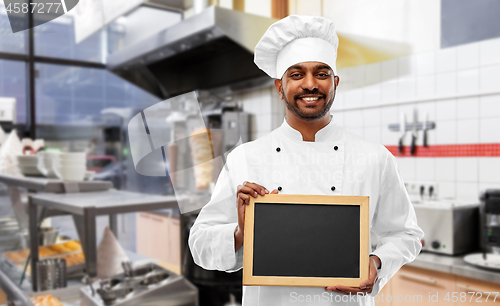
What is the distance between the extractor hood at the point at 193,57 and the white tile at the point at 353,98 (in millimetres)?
439

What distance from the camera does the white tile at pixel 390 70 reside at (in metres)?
1.83

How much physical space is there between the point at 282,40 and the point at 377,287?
1.63ft

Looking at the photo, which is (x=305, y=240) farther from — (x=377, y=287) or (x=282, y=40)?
(x=282, y=40)

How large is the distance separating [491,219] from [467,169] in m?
0.28

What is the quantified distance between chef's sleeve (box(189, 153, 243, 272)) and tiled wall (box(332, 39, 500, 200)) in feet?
3.34

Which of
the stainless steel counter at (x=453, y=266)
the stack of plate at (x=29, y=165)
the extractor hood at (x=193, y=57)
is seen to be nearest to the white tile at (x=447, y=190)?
the stainless steel counter at (x=453, y=266)

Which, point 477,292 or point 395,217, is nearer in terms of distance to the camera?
point 395,217

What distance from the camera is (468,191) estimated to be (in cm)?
183

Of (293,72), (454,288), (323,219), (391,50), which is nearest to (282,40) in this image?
(293,72)

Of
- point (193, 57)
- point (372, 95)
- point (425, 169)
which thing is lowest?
point (425, 169)

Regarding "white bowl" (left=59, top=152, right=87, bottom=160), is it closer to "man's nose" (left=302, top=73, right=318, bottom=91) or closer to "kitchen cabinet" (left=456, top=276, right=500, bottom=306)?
"man's nose" (left=302, top=73, right=318, bottom=91)

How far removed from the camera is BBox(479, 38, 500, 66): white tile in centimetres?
172

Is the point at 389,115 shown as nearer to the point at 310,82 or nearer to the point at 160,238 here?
the point at 160,238

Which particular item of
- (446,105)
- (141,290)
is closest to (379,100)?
(446,105)
